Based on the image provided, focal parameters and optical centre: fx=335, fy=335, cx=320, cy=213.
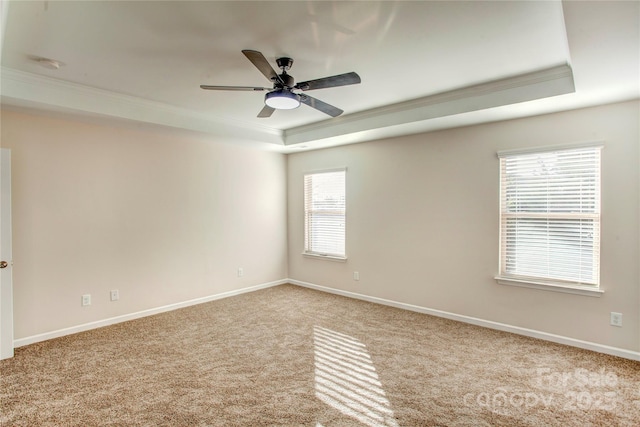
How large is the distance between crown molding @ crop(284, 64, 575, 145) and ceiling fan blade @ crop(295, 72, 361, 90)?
1.63 meters

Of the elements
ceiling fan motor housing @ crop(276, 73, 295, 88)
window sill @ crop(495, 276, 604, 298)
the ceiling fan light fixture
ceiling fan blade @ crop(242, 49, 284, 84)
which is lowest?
window sill @ crop(495, 276, 604, 298)

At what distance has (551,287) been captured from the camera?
11.5ft

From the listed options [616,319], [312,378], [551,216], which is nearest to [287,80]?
[312,378]

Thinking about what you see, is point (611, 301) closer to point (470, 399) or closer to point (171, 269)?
point (470, 399)

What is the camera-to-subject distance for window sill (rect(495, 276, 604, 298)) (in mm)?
3264

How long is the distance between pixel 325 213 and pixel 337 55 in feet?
10.4

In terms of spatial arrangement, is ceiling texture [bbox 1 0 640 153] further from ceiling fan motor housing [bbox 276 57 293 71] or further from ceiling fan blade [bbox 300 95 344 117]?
ceiling fan blade [bbox 300 95 344 117]

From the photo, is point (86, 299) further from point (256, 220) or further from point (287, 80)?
point (287, 80)

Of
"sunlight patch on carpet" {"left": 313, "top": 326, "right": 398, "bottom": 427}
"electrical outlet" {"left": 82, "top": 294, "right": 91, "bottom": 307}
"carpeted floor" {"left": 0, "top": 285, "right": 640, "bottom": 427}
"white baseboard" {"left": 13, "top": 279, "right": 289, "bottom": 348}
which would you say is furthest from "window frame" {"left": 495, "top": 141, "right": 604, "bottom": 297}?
"electrical outlet" {"left": 82, "top": 294, "right": 91, "bottom": 307}

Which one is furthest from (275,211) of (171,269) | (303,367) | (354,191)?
(303,367)

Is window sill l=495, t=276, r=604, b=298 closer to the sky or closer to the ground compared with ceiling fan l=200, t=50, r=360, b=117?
closer to the ground

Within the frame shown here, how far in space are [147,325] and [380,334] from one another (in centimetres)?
276

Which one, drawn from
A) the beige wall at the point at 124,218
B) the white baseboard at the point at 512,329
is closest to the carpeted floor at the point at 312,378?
the white baseboard at the point at 512,329

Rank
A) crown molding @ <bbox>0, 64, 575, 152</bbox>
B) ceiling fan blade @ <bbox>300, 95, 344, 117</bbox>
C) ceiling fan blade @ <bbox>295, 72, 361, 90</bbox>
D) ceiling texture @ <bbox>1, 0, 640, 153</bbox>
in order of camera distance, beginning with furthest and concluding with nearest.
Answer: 1. crown molding @ <bbox>0, 64, 575, 152</bbox>
2. ceiling fan blade @ <bbox>300, 95, 344, 117</bbox>
3. ceiling fan blade @ <bbox>295, 72, 361, 90</bbox>
4. ceiling texture @ <bbox>1, 0, 640, 153</bbox>
